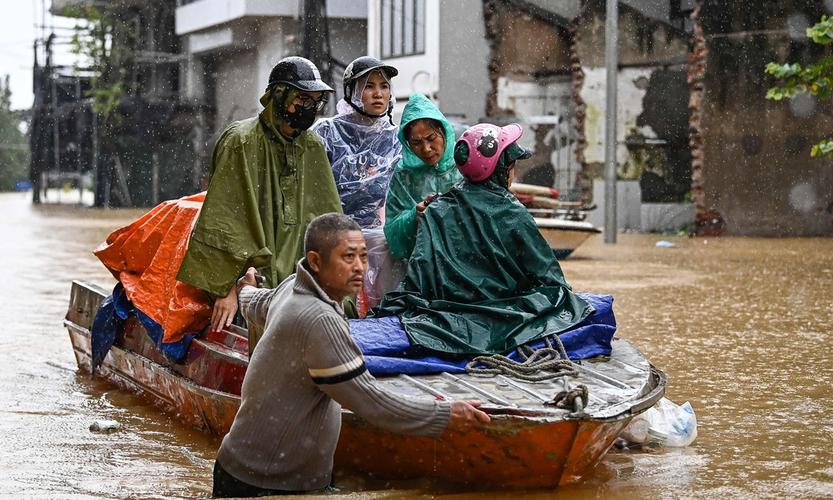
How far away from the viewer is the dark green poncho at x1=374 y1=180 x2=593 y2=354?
231 inches

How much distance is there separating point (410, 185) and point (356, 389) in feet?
8.43

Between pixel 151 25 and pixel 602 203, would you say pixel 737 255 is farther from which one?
pixel 151 25

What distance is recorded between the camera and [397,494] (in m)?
4.78

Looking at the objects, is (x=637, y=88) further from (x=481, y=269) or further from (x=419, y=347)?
(x=419, y=347)

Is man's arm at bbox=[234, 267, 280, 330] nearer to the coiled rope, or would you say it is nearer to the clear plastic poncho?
the coiled rope

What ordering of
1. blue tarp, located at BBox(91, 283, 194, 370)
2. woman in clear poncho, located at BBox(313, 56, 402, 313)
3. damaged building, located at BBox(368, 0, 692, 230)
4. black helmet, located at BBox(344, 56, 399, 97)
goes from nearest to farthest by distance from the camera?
black helmet, located at BBox(344, 56, 399, 97)
woman in clear poncho, located at BBox(313, 56, 402, 313)
blue tarp, located at BBox(91, 283, 194, 370)
damaged building, located at BBox(368, 0, 692, 230)

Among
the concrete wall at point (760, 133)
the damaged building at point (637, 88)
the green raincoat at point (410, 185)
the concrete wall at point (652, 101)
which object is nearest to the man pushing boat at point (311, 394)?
the green raincoat at point (410, 185)

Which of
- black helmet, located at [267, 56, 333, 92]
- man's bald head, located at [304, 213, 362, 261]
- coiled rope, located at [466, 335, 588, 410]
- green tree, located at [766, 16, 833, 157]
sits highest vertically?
green tree, located at [766, 16, 833, 157]

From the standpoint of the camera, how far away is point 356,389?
413 centimetres

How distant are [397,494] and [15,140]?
80372 millimetres

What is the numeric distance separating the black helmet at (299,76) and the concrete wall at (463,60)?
72.8ft

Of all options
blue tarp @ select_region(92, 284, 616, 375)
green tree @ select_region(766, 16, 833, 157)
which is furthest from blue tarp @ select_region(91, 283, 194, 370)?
green tree @ select_region(766, 16, 833, 157)

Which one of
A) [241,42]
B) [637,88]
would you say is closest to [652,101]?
[637,88]

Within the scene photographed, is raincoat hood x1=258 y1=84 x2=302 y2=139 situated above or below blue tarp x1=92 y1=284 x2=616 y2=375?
above
